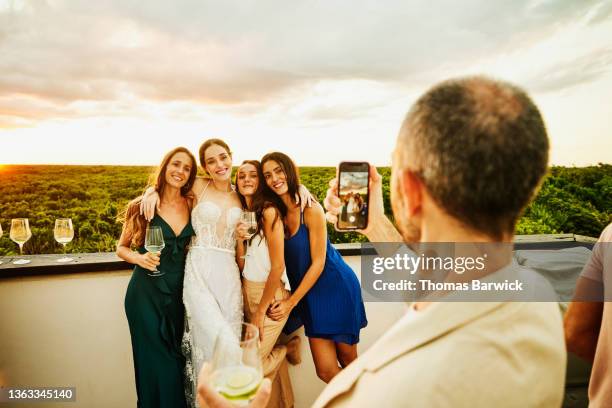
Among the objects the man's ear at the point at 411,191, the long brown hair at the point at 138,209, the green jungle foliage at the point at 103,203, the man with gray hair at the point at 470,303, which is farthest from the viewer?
the green jungle foliage at the point at 103,203

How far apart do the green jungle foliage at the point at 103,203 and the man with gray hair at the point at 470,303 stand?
4270 mm

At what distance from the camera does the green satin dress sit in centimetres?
243

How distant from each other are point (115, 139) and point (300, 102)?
9.94ft

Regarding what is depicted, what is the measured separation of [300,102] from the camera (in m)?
6.04

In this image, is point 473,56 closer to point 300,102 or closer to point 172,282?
point 300,102

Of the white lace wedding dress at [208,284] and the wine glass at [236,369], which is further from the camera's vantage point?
the white lace wedding dress at [208,284]

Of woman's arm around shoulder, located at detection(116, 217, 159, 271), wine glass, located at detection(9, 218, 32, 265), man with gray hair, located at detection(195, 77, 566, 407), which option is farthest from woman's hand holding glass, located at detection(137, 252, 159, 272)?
man with gray hair, located at detection(195, 77, 566, 407)

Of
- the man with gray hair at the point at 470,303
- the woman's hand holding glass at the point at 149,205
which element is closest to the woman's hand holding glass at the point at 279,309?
the woman's hand holding glass at the point at 149,205

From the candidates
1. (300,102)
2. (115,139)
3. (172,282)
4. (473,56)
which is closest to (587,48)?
(473,56)

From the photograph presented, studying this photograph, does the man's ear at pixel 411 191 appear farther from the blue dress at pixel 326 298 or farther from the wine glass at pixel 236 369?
the blue dress at pixel 326 298

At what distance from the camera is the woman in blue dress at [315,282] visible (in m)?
2.43

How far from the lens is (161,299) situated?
96.9 inches

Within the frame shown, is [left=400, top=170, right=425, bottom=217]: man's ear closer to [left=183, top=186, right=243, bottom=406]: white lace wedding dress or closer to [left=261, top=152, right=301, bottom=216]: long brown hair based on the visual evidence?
[left=261, top=152, right=301, bottom=216]: long brown hair

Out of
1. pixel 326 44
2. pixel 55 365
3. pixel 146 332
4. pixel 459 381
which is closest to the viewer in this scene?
pixel 459 381
